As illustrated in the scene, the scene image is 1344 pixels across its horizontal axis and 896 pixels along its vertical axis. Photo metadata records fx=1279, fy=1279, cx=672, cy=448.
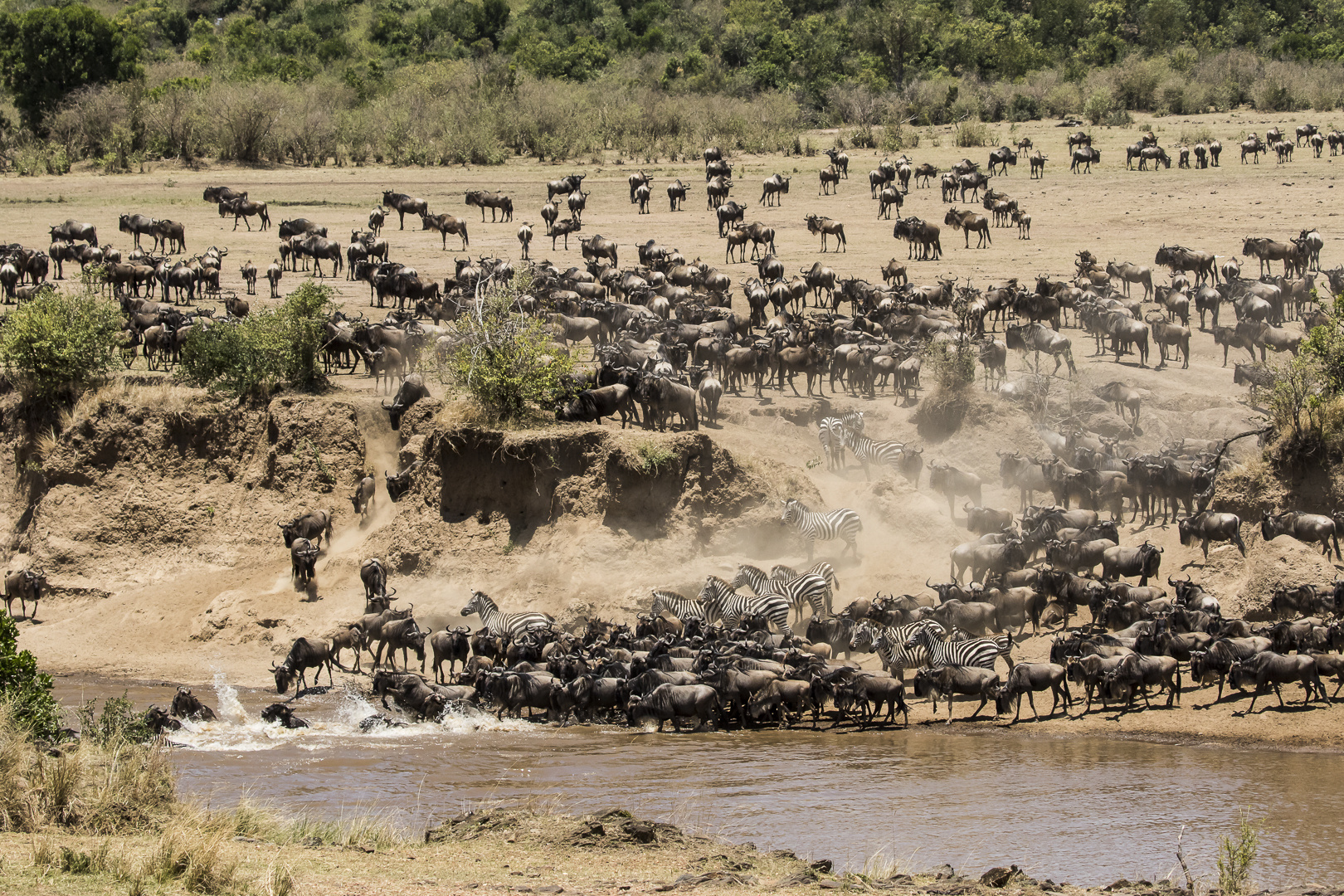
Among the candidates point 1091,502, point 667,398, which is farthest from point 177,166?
point 1091,502

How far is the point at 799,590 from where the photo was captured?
21719 mm

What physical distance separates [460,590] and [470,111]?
46.6m

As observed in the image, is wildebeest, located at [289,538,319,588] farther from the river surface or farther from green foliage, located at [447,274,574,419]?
the river surface

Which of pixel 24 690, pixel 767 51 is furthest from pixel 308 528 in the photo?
pixel 767 51

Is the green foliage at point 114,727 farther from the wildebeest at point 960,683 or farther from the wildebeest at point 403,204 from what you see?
the wildebeest at point 403,204

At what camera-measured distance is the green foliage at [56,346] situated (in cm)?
2598

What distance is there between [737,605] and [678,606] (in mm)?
999

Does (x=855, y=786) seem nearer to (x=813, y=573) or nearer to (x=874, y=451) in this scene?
(x=813, y=573)

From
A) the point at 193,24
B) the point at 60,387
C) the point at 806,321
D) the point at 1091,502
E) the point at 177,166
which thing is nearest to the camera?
the point at 1091,502

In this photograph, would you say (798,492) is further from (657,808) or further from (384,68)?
(384,68)

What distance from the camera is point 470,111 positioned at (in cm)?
6481

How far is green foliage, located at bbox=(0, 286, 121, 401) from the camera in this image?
2598 cm

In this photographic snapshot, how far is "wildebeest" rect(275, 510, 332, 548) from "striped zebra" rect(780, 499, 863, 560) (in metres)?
8.77

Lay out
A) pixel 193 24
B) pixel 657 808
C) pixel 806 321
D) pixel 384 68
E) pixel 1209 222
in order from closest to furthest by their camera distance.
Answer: pixel 657 808, pixel 806 321, pixel 1209 222, pixel 384 68, pixel 193 24
